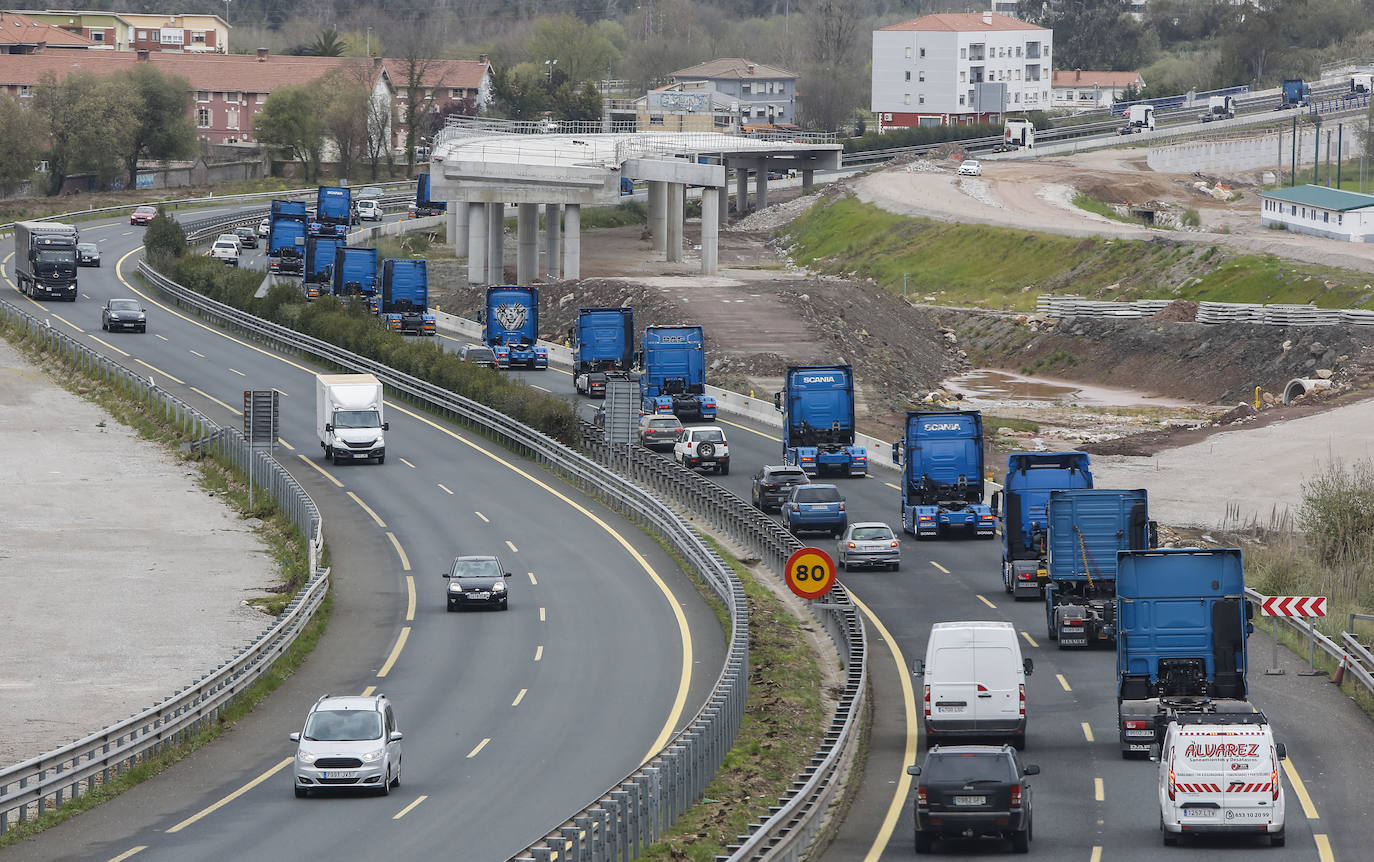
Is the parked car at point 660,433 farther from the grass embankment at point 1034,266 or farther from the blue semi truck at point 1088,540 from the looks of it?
the grass embankment at point 1034,266

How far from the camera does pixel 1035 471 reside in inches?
1726

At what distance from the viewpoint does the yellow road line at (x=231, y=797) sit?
85.7 ft

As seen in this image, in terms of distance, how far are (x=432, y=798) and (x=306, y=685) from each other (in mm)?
8888

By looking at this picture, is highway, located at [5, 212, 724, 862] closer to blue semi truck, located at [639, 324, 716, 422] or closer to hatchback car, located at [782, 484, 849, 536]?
hatchback car, located at [782, 484, 849, 536]

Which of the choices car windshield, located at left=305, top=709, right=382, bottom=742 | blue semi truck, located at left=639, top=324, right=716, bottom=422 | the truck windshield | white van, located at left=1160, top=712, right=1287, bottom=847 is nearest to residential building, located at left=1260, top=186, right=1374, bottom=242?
blue semi truck, located at left=639, top=324, right=716, bottom=422

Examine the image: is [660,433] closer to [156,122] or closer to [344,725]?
[344,725]

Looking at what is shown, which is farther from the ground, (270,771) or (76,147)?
(76,147)

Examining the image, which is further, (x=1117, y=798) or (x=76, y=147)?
(x=76, y=147)

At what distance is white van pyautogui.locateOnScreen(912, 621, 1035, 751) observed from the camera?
96.7 ft

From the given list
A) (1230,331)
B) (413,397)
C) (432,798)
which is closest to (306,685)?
(432,798)

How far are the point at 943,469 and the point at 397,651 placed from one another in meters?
17.8

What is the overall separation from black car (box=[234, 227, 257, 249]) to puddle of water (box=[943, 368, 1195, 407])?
5024cm

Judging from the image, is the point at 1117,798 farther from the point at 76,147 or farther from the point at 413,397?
the point at 76,147

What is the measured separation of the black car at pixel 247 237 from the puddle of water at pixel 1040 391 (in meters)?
50.2
